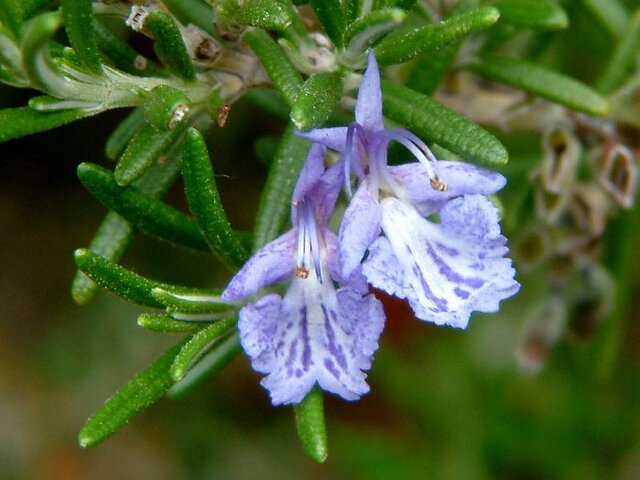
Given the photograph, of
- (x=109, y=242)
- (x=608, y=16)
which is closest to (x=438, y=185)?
(x=109, y=242)

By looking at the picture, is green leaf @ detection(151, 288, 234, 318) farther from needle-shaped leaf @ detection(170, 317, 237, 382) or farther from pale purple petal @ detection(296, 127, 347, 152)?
pale purple petal @ detection(296, 127, 347, 152)

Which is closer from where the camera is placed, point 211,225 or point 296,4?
point 211,225

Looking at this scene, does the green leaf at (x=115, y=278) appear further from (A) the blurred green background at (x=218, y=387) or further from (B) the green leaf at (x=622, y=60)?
(A) the blurred green background at (x=218, y=387)

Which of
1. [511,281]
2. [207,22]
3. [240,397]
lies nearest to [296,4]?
[207,22]

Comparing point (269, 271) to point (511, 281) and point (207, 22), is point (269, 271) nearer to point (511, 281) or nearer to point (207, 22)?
point (511, 281)

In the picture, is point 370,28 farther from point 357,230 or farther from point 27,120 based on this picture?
point 27,120

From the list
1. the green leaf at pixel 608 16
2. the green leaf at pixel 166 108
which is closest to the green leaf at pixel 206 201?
the green leaf at pixel 166 108

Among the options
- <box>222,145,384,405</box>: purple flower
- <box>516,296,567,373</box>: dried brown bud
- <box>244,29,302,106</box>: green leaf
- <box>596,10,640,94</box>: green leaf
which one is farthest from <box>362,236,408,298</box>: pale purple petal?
<box>516,296,567,373</box>: dried brown bud
